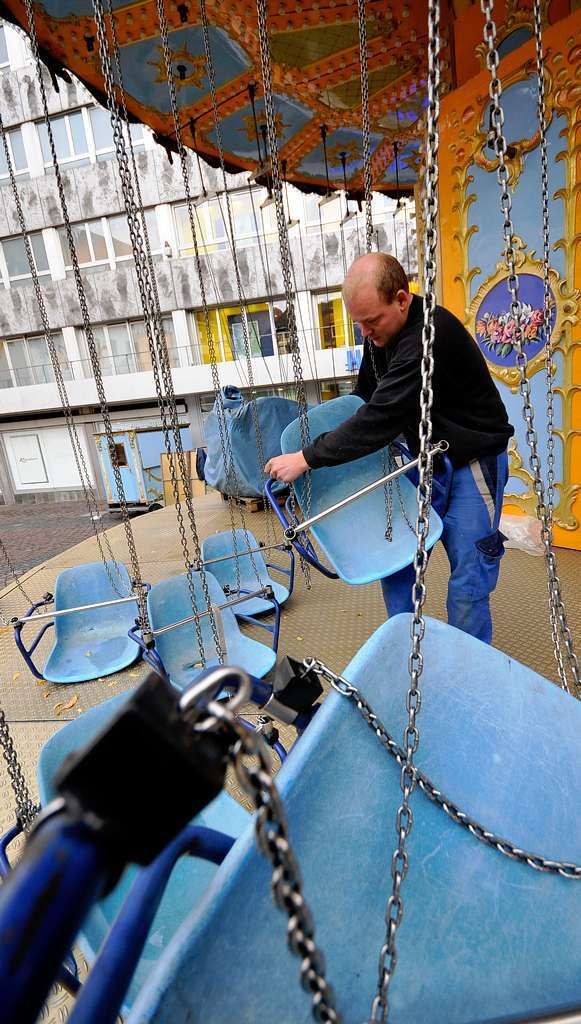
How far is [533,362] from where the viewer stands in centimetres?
319

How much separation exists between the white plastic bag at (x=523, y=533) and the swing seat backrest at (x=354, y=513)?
6.04ft

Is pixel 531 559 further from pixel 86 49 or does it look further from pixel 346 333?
pixel 346 333

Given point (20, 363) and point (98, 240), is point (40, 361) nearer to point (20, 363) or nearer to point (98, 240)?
point (20, 363)

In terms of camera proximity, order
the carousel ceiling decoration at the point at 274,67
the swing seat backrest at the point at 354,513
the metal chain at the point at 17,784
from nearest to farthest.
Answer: the metal chain at the point at 17,784
the swing seat backrest at the point at 354,513
the carousel ceiling decoration at the point at 274,67

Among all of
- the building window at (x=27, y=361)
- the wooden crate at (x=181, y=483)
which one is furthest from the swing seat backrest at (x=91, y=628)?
the building window at (x=27, y=361)

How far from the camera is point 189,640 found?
2.44 meters

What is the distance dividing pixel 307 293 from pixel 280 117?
7.72 meters

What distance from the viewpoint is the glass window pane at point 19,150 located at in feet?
42.7

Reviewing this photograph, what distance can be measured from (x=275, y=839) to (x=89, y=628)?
2907 mm

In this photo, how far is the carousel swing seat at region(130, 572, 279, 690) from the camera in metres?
2.25

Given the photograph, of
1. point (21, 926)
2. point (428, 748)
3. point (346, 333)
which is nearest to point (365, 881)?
point (428, 748)

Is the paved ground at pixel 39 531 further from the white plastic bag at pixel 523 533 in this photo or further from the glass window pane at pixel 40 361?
the white plastic bag at pixel 523 533

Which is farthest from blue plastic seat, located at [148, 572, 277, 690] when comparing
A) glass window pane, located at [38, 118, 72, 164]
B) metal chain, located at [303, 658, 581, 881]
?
glass window pane, located at [38, 118, 72, 164]

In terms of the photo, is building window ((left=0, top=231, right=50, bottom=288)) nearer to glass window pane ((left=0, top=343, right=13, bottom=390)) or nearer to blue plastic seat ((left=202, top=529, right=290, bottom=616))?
glass window pane ((left=0, top=343, right=13, bottom=390))
